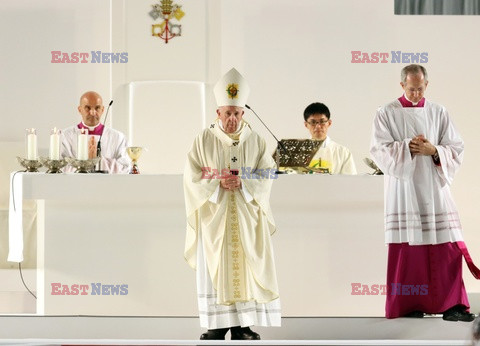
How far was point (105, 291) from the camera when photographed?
7066 millimetres

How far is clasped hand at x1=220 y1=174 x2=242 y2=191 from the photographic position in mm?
6160

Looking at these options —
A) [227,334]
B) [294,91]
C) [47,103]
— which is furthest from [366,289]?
[47,103]

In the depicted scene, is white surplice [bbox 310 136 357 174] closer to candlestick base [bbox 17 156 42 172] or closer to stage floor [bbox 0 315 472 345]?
stage floor [bbox 0 315 472 345]

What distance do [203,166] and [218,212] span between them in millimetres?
298

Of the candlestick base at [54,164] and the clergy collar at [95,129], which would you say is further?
the clergy collar at [95,129]

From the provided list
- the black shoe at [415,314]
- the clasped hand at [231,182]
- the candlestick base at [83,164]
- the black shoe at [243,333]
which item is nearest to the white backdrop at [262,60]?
the candlestick base at [83,164]

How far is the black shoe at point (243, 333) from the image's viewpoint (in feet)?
20.4

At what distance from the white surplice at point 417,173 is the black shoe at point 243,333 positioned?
3.63ft

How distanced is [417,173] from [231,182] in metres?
1.32

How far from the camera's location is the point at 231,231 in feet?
20.7

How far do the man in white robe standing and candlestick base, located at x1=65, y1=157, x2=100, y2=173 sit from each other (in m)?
1.93
